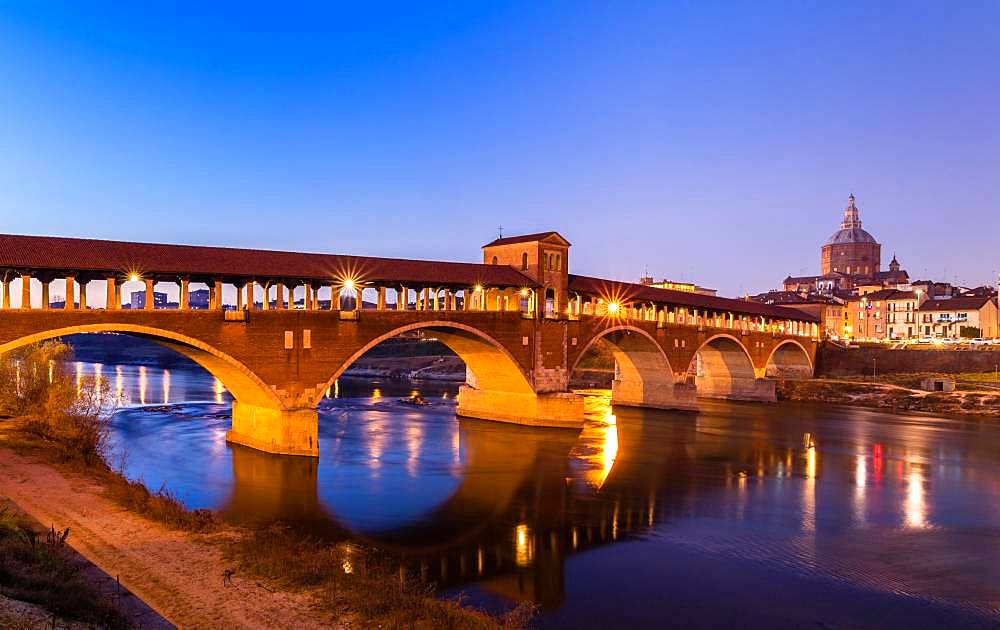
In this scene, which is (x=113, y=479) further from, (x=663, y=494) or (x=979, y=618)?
(x=979, y=618)

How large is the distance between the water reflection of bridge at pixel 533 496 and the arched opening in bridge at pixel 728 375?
2577 centimetres

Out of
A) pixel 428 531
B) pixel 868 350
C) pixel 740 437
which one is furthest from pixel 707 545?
pixel 868 350

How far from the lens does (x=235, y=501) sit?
1075 inches

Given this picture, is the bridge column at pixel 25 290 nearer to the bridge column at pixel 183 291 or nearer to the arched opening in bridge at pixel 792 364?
the bridge column at pixel 183 291

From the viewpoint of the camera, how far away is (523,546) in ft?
76.2

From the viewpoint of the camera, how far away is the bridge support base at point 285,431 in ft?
112

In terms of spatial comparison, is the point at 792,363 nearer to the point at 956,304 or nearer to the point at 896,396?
the point at 896,396

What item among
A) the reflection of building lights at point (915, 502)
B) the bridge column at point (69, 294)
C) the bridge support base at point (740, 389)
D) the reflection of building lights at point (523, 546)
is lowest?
the reflection of building lights at point (523, 546)

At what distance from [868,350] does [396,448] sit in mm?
68821

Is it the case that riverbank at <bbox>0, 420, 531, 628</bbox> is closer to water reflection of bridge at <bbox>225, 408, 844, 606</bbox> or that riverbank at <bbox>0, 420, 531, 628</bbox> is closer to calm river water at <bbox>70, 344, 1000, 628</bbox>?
water reflection of bridge at <bbox>225, 408, 844, 606</bbox>

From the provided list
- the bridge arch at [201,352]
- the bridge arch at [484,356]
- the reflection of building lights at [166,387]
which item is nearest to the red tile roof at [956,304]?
the bridge arch at [484,356]

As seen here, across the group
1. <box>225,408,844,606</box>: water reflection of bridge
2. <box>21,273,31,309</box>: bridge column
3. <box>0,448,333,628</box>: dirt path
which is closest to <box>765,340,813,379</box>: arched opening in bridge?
<box>225,408,844,606</box>: water reflection of bridge

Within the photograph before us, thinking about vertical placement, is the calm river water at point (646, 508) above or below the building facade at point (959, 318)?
below

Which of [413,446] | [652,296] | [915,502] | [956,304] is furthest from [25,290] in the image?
[956,304]
